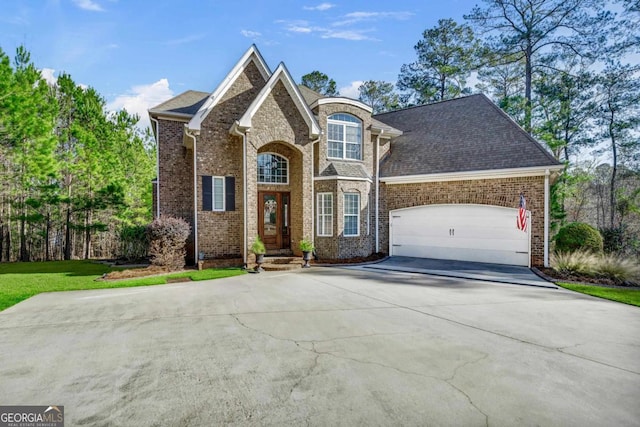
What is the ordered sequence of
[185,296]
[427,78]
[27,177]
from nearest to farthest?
[185,296], [27,177], [427,78]

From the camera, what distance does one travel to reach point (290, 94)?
13258mm

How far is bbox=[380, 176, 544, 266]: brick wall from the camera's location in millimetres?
12359

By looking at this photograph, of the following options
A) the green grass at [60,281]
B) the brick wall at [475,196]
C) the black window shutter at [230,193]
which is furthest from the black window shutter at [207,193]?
the brick wall at [475,196]

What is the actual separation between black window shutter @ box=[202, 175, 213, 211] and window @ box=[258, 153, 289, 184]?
2.11m

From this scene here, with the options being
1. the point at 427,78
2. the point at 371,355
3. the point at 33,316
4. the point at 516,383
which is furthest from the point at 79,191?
the point at 427,78

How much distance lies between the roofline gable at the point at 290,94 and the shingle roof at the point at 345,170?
1.60 metres

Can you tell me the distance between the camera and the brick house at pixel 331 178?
496 inches

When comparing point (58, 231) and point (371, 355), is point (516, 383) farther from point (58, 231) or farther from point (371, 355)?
point (58, 231)

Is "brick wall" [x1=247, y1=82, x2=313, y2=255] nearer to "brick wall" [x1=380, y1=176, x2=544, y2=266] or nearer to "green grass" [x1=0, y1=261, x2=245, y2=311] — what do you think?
"green grass" [x1=0, y1=261, x2=245, y2=311]

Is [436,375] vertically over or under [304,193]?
under

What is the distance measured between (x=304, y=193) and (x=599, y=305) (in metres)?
9.64

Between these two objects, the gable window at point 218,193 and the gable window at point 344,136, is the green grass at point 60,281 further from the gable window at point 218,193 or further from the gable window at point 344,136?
the gable window at point 344,136

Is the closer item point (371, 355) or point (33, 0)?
point (371, 355)

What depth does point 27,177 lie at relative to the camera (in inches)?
675
